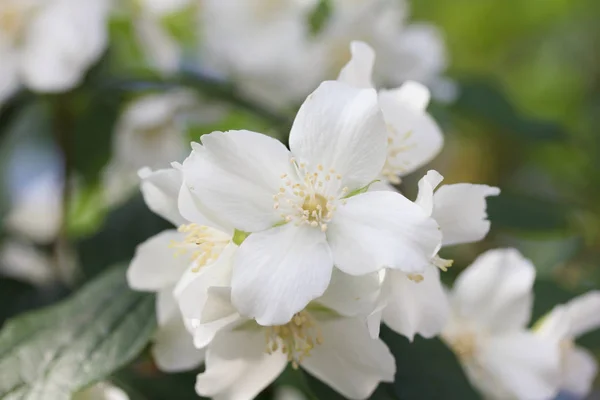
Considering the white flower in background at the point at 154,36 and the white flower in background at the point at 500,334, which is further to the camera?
the white flower in background at the point at 154,36

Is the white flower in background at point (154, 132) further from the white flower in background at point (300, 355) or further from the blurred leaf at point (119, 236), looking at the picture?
the white flower in background at point (300, 355)

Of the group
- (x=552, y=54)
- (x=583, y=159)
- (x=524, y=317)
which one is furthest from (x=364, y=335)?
(x=552, y=54)

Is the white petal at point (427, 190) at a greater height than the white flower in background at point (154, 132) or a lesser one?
greater

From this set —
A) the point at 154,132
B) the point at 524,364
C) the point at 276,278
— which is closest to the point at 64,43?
the point at 154,132

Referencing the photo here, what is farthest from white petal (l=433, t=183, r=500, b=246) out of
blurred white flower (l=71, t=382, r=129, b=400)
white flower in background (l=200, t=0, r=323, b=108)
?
white flower in background (l=200, t=0, r=323, b=108)

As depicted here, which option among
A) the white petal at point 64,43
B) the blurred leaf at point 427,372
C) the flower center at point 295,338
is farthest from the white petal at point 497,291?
the white petal at point 64,43
